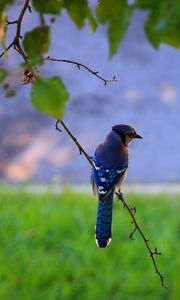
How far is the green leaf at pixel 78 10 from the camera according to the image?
3.99 ft

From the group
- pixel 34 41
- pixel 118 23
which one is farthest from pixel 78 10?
pixel 118 23

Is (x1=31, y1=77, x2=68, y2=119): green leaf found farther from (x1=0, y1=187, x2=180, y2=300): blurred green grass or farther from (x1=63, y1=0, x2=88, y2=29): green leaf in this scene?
(x1=0, y1=187, x2=180, y2=300): blurred green grass

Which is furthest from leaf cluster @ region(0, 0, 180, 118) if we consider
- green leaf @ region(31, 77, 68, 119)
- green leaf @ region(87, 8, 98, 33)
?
green leaf @ region(87, 8, 98, 33)

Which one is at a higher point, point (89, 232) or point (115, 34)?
point (115, 34)

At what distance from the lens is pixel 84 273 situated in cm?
441

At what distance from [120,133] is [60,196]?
14.4 ft

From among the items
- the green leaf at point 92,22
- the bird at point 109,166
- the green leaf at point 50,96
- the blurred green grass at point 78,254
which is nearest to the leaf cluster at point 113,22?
the green leaf at point 50,96

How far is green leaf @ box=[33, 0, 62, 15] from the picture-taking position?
1.13 meters

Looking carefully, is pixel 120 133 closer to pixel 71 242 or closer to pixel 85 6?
pixel 85 6

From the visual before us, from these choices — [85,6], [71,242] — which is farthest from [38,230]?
[85,6]

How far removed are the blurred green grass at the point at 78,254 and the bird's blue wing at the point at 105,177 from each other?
2.50 metres

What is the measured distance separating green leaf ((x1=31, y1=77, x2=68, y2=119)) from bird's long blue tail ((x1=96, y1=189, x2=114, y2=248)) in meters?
0.44

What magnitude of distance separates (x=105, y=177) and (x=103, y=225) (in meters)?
0.14

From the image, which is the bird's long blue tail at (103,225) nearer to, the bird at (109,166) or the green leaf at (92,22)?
the bird at (109,166)
